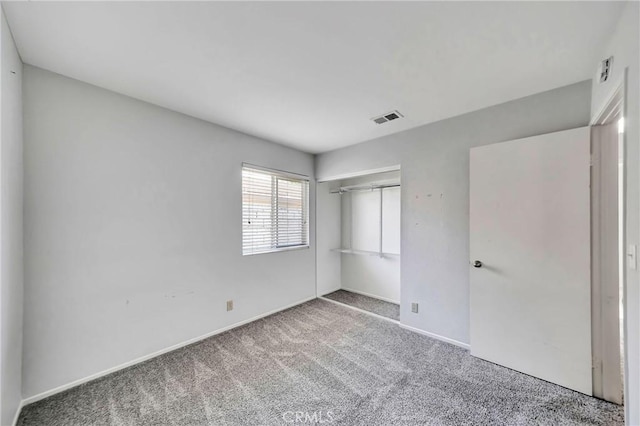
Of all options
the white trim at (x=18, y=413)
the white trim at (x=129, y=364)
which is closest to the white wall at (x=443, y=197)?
the white trim at (x=129, y=364)

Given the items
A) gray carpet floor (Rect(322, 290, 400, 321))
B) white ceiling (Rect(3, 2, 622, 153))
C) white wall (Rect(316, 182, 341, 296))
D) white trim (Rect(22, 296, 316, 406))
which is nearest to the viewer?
white ceiling (Rect(3, 2, 622, 153))

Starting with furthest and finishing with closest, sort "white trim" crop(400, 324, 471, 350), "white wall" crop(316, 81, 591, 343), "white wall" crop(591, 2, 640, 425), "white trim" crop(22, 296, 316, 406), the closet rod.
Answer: the closet rod < "white trim" crop(400, 324, 471, 350) < "white wall" crop(316, 81, 591, 343) < "white trim" crop(22, 296, 316, 406) < "white wall" crop(591, 2, 640, 425)

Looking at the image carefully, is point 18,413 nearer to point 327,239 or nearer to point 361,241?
point 327,239

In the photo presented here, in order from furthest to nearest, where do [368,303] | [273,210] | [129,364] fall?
1. [368,303]
2. [273,210]
3. [129,364]

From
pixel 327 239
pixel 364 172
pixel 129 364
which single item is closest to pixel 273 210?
pixel 327 239

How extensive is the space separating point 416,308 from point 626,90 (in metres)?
2.40

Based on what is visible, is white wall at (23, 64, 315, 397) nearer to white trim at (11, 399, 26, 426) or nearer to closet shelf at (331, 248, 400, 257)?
white trim at (11, 399, 26, 426)

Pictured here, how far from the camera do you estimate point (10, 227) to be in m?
1.48

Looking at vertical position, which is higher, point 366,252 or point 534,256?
point 534,256

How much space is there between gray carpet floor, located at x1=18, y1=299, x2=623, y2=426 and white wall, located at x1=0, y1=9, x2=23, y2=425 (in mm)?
352

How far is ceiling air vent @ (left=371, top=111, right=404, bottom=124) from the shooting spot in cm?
250

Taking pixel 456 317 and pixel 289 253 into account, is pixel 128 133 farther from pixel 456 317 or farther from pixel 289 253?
pixel 456 317

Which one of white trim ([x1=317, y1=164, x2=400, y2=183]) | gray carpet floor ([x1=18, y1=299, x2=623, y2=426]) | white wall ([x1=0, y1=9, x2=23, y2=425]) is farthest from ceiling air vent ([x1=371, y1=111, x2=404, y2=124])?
white wall ([x1=0, y1=9, x2=23, y2=425])

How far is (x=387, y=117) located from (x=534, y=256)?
184cm
